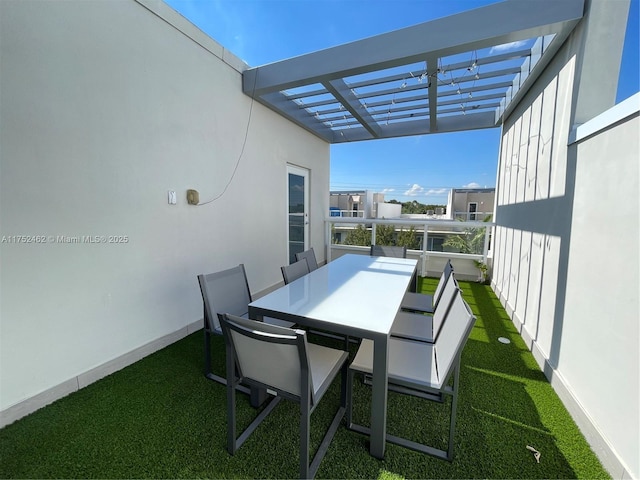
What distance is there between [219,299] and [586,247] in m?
2.68

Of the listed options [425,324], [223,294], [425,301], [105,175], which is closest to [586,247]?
[425,324]

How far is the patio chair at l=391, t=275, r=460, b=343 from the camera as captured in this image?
6.27ft

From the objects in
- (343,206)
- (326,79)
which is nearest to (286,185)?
(326,79)

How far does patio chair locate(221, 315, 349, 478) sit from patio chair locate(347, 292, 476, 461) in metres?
0.20

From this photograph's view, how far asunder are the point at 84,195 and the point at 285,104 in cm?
298

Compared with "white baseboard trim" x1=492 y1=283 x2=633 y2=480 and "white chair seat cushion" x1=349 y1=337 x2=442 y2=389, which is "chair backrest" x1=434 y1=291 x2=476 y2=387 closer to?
"white chair seat cushion" x1=349 y1=337 x2=442 y2=389

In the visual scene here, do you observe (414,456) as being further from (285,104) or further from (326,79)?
(285,104)

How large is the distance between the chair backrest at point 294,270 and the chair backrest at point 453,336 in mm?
1337

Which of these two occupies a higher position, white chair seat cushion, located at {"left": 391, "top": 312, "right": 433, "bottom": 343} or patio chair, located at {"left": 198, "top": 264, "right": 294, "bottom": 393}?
patio chair, located at {"left": 198, "top": 264, "right": 294, "bottom": 393}

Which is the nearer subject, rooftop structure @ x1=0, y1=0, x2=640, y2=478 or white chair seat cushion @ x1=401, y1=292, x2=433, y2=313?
rooftop structure @ x1=0, y1=0, x2=640, y2=478

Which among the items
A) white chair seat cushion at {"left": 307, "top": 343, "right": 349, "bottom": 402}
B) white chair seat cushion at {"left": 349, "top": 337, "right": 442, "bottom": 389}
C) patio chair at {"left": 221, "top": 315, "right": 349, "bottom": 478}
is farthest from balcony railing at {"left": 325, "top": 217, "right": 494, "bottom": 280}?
patio chair at {"left": 221, "top": 315, "right": 349, "bottom": 478}

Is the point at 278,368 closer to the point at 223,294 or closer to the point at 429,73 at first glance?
the point at 223,294

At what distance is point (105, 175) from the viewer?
6.89ft

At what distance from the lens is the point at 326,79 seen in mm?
3004
